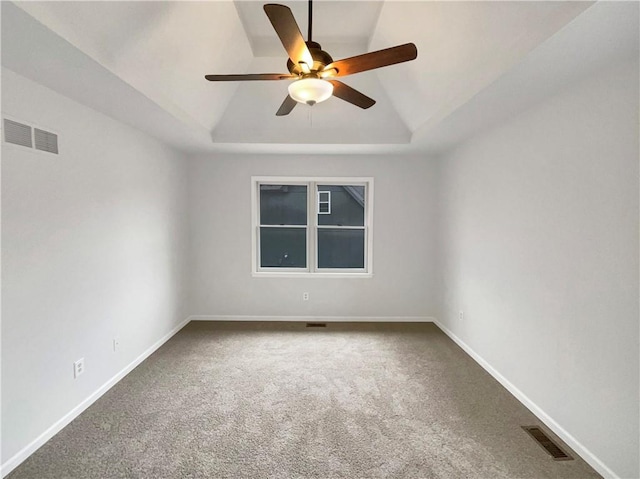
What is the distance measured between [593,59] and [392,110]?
206cm

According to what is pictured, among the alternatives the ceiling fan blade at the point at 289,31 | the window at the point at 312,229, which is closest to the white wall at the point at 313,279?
the window at the point at 312,229

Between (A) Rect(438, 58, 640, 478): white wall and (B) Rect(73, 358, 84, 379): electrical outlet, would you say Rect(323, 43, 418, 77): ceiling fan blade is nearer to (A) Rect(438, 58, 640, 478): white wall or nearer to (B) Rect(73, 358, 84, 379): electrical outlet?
(A) Rect(438, 58, 640, 478): white wall

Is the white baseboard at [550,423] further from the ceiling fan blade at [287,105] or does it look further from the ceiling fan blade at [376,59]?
the ceiling fan blade at [287,105]

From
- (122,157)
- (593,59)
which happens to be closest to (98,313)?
(122,157)

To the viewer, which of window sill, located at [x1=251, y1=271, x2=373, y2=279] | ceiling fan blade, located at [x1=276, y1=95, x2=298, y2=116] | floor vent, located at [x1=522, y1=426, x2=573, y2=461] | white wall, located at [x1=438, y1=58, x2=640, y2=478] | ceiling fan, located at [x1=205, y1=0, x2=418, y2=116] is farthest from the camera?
window sill, located at [x1=251, y1=271, x2=373, y2=279]

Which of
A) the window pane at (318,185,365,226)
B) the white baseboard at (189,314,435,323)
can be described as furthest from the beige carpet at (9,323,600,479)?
the window pane at (318,185,365,226)

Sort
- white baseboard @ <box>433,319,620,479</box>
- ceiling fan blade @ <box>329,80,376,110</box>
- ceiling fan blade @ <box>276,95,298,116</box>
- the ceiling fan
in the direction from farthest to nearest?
ceiling fan blade @ <box>276,95,298,116</box> → ceiling fan blade @ <box>329,80,376,110</box> → white baseboard @ <box>433,319,620,479</box> → the ceiling fan

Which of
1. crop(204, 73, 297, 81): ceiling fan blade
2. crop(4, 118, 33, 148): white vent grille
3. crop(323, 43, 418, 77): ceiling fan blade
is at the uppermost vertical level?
crop(204, 73, 297, 81): ceiling fan blade

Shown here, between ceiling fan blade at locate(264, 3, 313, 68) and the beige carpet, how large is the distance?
2374mm

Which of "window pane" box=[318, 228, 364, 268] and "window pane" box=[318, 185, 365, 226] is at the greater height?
"window pane" box=[318, 185, 365, 226]

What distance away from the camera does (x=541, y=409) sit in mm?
2377

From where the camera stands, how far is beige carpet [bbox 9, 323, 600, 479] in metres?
1.91

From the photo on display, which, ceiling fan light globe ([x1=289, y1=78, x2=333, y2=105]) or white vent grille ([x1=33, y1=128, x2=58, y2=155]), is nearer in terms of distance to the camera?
ceiling fan light globe ([x1=289, y1=78, x2=333, y2=105])

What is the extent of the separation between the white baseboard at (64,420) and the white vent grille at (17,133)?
1.90 m
